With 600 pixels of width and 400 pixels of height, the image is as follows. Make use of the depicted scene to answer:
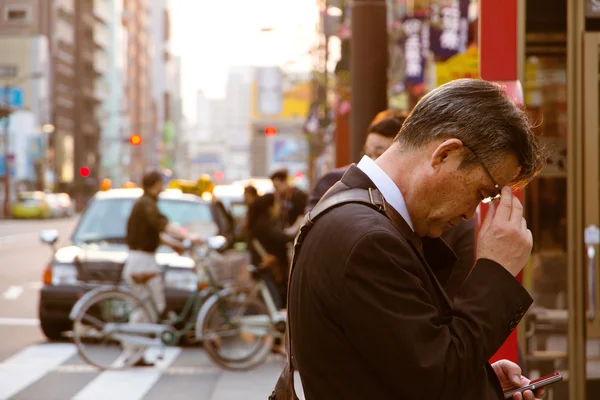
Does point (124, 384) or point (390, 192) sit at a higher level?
point (390, 192)

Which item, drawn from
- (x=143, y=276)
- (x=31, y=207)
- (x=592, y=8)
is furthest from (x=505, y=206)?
(x=31, y=207)

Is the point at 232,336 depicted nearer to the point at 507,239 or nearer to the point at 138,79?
the point at 507,239

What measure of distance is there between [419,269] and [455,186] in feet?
0.64

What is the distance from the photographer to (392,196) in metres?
2.22

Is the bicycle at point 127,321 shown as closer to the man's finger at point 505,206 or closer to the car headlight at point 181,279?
the car headlight at point 181,279

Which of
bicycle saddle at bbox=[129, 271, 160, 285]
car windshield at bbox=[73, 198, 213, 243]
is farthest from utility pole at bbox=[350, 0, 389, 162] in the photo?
car windshield at bbox=[73, 198, 213, 243]

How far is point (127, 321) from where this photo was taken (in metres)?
10.6

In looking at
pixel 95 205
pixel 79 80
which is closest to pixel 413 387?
pixel 95 205

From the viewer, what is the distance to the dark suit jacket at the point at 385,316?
2033 mm

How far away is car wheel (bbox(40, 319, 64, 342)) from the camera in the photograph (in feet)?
38.6

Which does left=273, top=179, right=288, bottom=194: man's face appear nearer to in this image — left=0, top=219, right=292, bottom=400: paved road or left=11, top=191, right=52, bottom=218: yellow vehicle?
left=0, top=219, right=292, bottom=400: paved road

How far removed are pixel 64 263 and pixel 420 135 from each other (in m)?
9.94

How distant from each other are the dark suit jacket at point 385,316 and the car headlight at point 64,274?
382 inches

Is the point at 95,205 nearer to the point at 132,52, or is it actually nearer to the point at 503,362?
the point at 503,362
